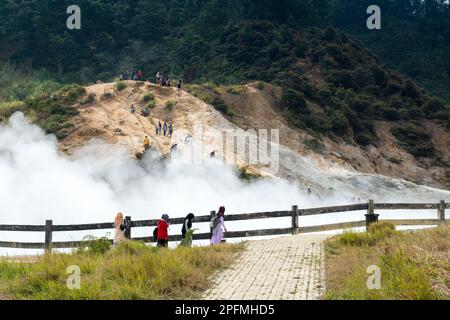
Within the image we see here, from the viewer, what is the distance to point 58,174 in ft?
105

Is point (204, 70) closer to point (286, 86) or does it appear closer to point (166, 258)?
point (286, 86)

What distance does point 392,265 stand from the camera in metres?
10.9

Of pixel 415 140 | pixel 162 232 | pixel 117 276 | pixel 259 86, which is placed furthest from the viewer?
pixel 259 86

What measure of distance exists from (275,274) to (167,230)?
4.99m

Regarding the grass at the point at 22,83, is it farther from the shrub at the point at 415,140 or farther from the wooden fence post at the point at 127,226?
the wooden fence post at the point at 127,226

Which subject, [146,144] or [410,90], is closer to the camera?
[146,144]

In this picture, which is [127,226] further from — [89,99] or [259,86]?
[259,86]

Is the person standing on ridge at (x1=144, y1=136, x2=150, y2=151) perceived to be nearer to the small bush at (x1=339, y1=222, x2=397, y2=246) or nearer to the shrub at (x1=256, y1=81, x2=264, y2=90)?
the shrub at (x1=256, y1=81, x2=264, y2=90)

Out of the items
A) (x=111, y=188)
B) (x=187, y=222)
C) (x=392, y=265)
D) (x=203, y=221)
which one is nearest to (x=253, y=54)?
(x=111, y=188)

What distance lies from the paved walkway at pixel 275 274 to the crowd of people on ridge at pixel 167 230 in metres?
1.21

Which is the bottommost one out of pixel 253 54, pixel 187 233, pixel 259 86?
pixel 187 233

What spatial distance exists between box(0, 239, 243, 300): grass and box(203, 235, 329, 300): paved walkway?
526 mm

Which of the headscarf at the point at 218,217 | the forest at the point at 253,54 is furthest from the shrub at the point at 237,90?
the headscarf at the point at 218,217
